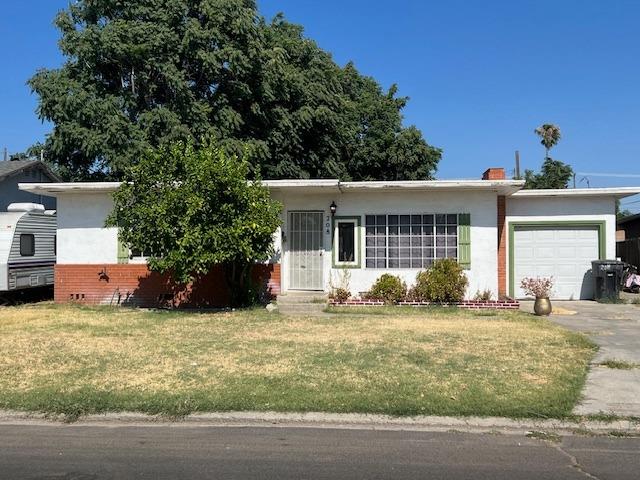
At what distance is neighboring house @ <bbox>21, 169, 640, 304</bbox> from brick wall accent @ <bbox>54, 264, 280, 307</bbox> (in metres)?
0.03

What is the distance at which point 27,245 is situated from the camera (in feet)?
54.7

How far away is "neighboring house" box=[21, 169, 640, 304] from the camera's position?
50.9 feet

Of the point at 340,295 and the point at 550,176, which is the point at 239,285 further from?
the point at 550,176

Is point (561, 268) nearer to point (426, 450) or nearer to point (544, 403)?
point (544, 403)

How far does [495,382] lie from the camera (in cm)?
716

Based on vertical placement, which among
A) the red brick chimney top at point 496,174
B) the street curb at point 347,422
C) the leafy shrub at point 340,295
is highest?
the red brick chimney top at point 496,174

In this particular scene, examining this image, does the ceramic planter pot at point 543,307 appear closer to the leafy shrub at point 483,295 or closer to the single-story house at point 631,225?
the leafy shrub at point 483,295

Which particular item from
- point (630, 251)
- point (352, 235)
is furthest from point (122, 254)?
point (630, 251)

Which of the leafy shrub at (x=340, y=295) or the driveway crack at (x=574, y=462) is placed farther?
the leafy shrub at (x=340, y=295)

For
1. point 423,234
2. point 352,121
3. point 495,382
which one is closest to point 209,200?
point 423,234

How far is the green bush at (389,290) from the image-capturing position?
49.9 ft

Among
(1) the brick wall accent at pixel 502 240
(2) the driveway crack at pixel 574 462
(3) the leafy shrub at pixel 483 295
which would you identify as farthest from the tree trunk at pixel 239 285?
(2) the driveway crack at pixel 574 462

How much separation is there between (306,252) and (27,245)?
7858 mm

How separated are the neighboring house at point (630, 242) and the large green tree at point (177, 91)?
39.5ft
